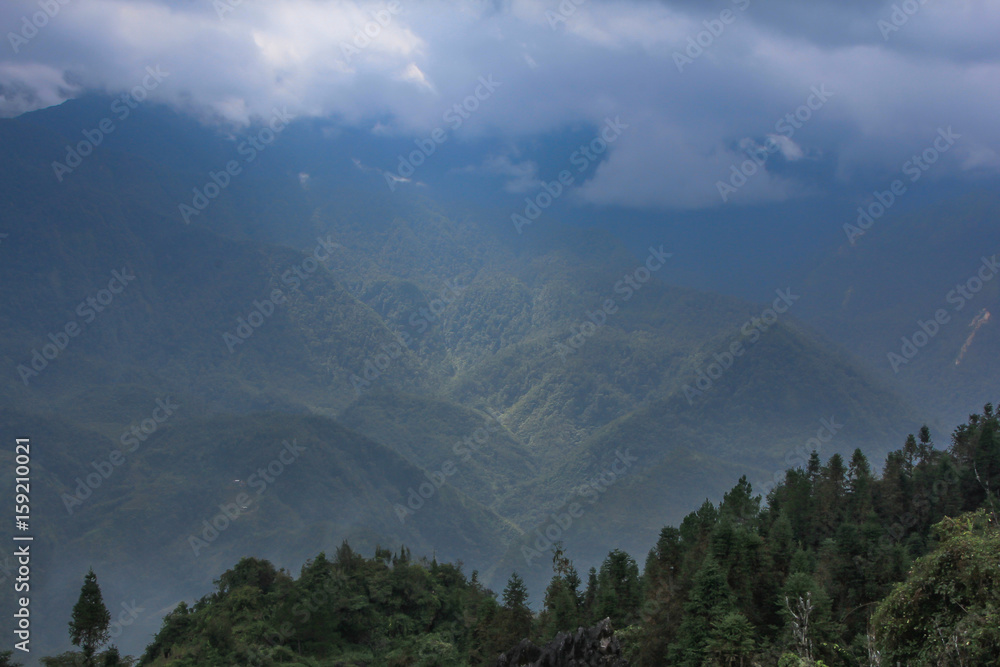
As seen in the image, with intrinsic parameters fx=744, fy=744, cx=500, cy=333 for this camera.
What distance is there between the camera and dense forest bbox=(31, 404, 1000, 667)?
20047mm

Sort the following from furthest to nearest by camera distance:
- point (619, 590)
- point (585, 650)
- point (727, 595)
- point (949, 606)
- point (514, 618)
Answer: point (619, 590) → point (514, 618) → point (727, 595) → point (585, 650) → point (949, 606)

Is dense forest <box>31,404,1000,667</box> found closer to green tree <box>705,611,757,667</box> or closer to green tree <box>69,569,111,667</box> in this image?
green tree <box>705,611,757,667</box>

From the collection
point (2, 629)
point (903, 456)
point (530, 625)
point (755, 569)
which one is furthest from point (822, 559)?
point (2, 629)

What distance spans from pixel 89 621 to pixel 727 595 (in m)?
43.5

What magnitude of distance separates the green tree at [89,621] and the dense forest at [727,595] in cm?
34

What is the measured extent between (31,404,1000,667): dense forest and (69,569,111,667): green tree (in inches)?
13.5

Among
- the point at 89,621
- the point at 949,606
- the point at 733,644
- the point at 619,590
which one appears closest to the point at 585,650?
the point at 733,644

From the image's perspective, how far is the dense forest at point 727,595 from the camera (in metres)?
20.0

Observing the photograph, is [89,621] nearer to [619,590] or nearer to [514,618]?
[514,618]

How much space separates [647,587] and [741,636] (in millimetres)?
29335

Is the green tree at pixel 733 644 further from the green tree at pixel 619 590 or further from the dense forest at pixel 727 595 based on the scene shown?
the green tree at pixel 619 590

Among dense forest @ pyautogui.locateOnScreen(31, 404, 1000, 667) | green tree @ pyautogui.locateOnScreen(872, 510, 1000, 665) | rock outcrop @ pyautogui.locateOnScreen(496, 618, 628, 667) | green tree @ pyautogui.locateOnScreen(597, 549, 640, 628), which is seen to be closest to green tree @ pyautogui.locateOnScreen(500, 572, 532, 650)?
dense forest @ pyautogui.locateOnScreen(31, 404, 1000, 667)

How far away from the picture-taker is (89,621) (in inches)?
2066

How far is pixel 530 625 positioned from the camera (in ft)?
205
